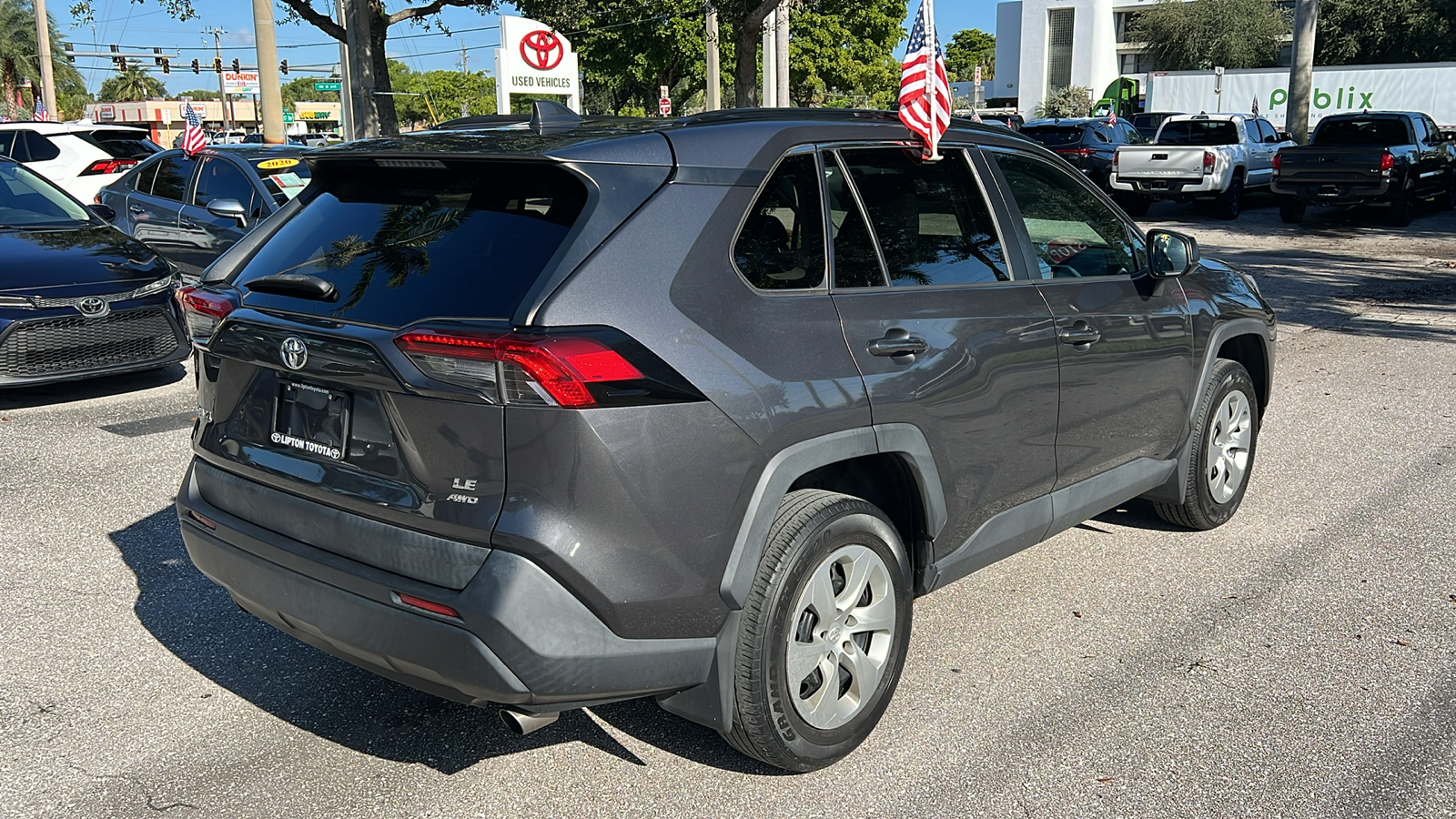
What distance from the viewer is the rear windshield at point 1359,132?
1984 centimetres

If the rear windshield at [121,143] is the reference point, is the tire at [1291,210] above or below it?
below

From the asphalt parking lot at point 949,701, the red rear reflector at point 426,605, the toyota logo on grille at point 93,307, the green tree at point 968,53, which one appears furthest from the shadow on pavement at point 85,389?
the green tree at point 968,53

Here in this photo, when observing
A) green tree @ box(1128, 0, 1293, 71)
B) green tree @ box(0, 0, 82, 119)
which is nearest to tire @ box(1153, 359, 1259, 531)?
green tree @ box(0, 0, 82, 119)

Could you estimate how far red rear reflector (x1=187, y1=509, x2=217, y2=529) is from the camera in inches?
135

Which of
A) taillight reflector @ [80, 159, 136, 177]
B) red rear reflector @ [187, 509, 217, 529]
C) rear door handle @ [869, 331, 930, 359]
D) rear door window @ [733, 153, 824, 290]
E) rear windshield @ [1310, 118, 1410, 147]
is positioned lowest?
red rear reflector @ [187, 509, 217, 529]

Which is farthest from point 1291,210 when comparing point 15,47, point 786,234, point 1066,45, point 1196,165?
point 1066,45

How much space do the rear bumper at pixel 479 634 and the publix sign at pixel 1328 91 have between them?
4221 cm

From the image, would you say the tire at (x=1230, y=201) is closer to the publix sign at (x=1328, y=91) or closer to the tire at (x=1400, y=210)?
the tire at (x=1400, y=210)

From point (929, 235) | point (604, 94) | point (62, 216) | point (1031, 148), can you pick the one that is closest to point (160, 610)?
point (929, 235)

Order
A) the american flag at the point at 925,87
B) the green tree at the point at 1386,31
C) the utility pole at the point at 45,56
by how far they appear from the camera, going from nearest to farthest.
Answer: the american flag at the point at 925,87 → the utility pole at the point at 45,56 → the green tree at the point at 1386,31

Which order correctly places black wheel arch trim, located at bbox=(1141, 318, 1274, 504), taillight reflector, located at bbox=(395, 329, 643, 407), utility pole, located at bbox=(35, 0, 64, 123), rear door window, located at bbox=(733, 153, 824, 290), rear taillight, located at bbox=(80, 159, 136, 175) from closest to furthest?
taillight reflector, located at bbox=(395, 329, 643, 407), rear door window, located at bbox=(733, 153, 824, 290), black wheel arch trim, located at bbox=(1141, 318, 1274, 504), rear taillight, located at bbox=(80, 159, 136, 175), utility pole, located at bbox=(35, 0, 64, 123)

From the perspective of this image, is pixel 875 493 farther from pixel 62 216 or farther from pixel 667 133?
pixel 62 216

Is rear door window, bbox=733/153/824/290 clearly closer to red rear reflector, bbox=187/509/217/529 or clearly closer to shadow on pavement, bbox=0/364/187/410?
red rear reflector, bbox=187/509/217/529

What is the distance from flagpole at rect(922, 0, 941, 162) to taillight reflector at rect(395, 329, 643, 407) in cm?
153
